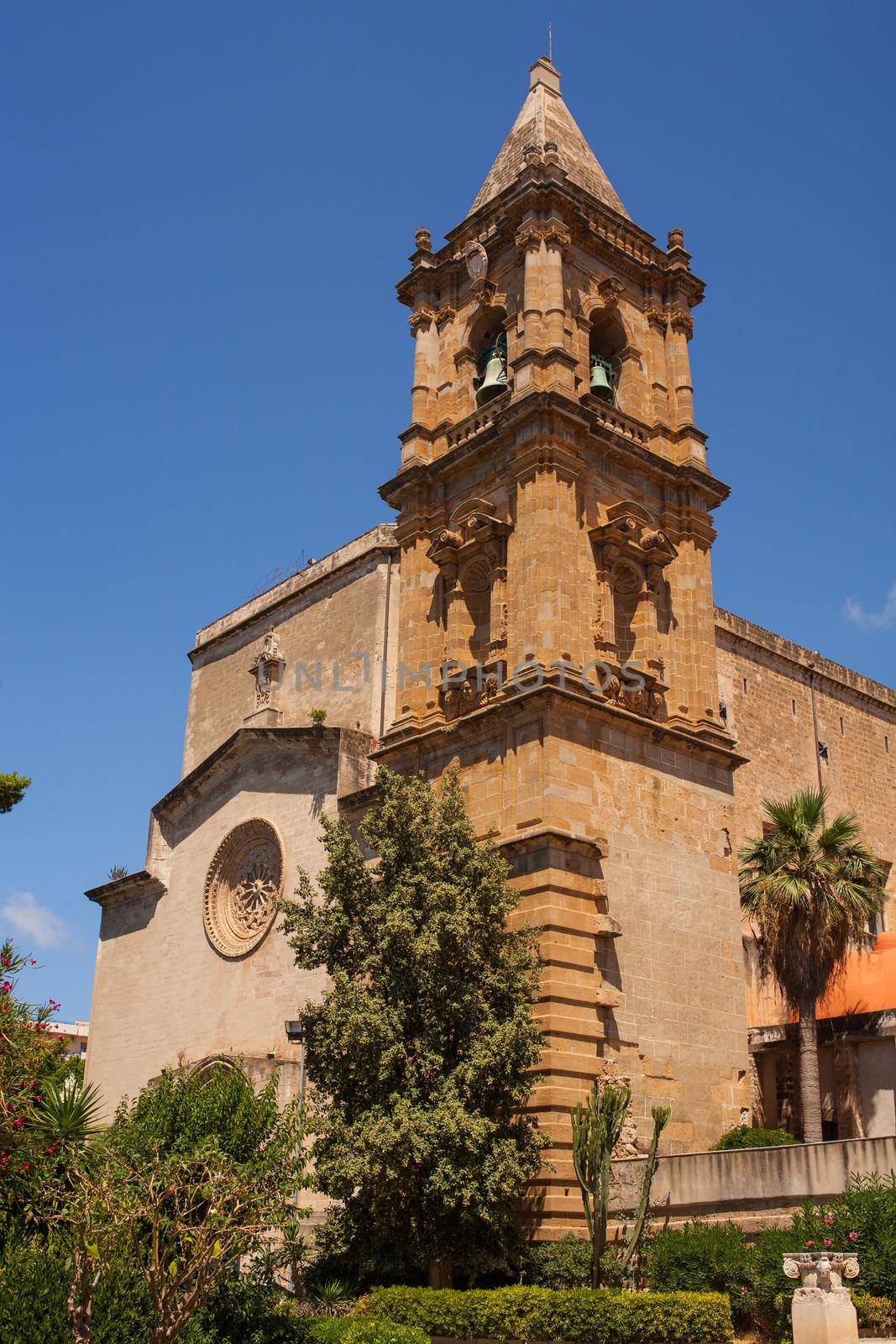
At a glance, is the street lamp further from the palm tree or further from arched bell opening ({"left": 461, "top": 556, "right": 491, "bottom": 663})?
the palm tree

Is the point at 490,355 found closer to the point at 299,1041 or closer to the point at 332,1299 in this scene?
the point at 299,1041

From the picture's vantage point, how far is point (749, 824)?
1259 inches

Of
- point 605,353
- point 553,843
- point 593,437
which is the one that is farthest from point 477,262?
point 553,843

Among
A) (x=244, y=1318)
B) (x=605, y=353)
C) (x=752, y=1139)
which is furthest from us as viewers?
(x=605, y=353)

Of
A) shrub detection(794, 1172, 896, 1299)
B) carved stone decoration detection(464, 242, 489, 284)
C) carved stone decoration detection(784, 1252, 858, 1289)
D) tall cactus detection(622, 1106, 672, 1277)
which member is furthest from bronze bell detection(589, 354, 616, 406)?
carved stone decoration detection(784, 1252, 858, 1289)

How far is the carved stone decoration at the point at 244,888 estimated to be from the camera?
94.1 ft

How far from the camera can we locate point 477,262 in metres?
26.6

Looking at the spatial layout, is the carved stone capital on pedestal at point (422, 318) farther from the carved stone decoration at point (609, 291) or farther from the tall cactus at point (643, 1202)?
the tall cactus at point (643, 1202)

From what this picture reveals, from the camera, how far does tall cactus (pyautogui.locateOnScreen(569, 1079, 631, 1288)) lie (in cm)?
1702

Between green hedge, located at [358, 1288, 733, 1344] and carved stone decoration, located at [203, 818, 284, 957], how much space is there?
474 inches

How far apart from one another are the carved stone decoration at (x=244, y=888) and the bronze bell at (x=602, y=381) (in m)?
11.5

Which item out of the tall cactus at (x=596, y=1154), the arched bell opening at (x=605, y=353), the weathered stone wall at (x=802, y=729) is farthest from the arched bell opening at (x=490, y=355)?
the tall cactus at (x=596, y=1154)

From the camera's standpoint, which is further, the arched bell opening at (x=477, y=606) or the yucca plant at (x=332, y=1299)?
the arched bell opening at (x=477, y=606)

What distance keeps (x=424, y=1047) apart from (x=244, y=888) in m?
12.8
